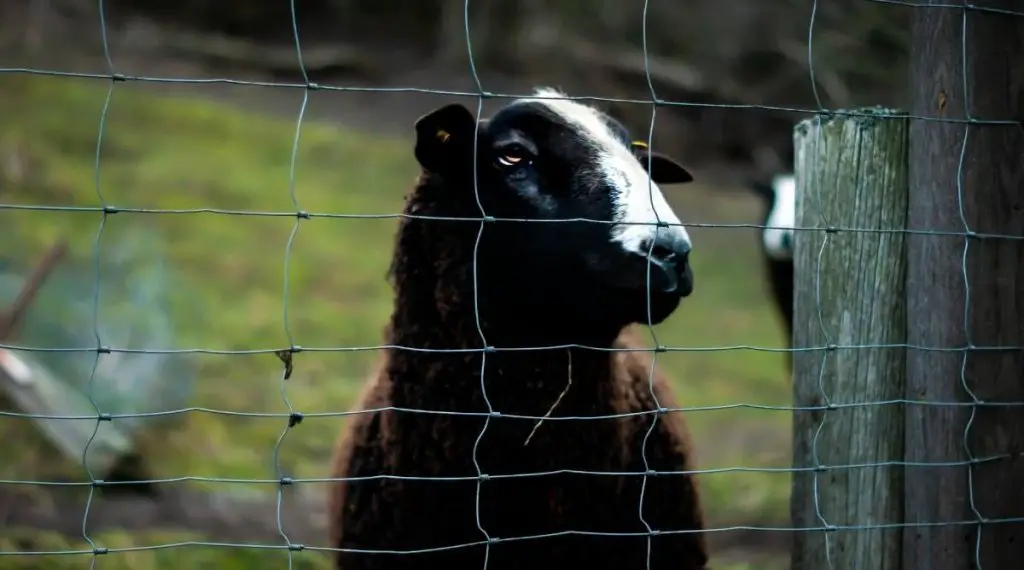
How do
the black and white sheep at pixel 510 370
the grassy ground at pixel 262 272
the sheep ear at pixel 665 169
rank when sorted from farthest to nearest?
the grassy ground at pixel 262 272
the sheep ear at pixel 665 169
the black and white sheep at pixel 510 370

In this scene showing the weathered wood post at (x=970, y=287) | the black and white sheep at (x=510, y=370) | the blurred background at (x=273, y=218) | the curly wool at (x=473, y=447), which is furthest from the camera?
the blurred background at (x=273, y=218)

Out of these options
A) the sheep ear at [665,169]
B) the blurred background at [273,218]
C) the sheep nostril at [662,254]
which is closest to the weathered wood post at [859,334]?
the blurred background at [273,218]

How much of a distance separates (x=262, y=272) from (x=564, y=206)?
7897 mm

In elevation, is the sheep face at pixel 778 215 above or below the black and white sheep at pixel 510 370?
above

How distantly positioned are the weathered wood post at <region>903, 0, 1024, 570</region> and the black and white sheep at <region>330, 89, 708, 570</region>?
2.37 ft

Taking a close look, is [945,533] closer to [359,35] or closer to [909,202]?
[909,202]

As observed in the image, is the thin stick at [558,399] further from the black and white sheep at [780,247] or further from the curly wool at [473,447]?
the black and white sheep at [780,247]

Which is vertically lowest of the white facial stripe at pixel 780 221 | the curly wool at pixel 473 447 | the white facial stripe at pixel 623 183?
the curly wool at pixel 473 447

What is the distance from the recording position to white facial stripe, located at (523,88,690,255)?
2.68 meters

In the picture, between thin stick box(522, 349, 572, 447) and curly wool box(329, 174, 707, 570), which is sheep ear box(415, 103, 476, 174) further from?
thin stick box(522, 349, 572, 447)

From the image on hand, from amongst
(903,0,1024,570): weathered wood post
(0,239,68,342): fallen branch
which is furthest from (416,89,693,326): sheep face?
(0,239,68,342): fallen branch

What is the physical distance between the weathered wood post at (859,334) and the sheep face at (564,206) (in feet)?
1.42

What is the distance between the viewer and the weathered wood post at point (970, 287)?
2.62m

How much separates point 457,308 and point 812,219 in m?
1.09
